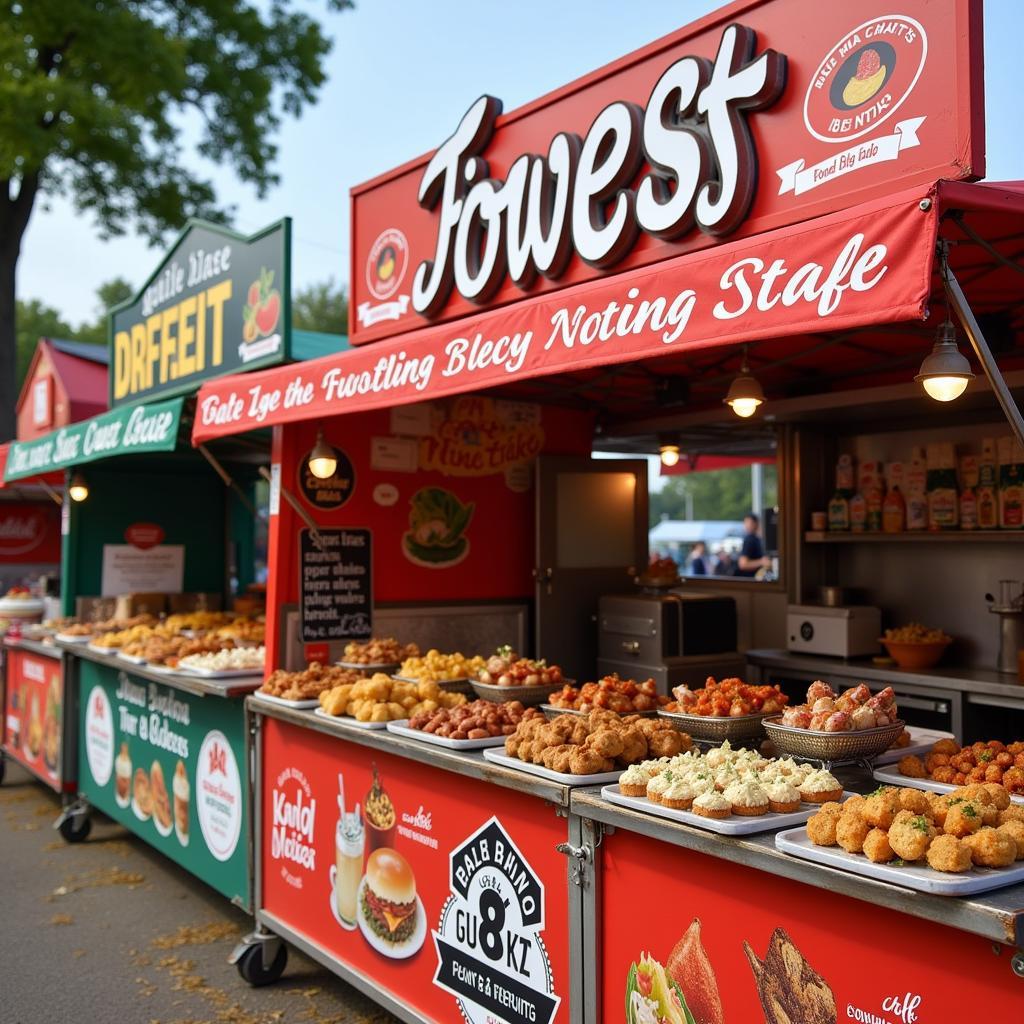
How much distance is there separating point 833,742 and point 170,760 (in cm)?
483

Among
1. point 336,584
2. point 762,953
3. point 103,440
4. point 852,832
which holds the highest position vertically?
point 103,440

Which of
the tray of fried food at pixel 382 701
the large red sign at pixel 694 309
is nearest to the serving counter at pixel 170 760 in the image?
the tray of fried food at pixel 382 701

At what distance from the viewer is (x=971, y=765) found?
10.8ft

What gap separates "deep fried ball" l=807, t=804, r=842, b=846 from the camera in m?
2.66

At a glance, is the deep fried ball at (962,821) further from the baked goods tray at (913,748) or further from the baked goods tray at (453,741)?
the baked goods tray at (453,741)

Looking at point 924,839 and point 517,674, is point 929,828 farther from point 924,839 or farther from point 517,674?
point 517,674

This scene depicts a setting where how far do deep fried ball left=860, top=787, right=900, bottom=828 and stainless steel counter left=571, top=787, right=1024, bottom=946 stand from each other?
0.18 meters

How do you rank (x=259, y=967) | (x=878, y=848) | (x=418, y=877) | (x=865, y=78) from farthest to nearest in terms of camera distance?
(x=259, y=967) → (x=418, y=877) → (x=865, y=78) → (x=878, y=848)

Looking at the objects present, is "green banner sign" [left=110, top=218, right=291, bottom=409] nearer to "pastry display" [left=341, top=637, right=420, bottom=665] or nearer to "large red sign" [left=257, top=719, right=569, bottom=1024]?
"pastry display" [left=341, top=637, right=420, bottom=665]

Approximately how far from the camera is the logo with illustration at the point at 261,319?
23.5ft

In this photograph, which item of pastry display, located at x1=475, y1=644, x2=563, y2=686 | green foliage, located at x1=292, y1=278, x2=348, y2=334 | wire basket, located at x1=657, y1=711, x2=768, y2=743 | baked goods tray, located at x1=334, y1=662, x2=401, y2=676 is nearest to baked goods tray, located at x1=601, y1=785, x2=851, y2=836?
wire basket, located at x1=657, y1=711, x2=768, y2=743

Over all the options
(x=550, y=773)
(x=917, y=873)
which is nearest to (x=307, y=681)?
(x=550, y=773)

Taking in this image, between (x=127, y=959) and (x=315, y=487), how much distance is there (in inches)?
112

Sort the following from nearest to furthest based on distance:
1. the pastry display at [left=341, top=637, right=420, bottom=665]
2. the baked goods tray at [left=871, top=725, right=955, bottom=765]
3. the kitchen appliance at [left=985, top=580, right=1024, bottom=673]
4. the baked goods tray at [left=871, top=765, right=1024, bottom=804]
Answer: the baked goods tray at [left=871, top=765, right=1024, bottom=804], the baked goods tray at [left=871, top=725, right=955, bottom=765], the pastry display at [left=341, top=637, right=420, bottom=665], the kitchen appliance at [left=985, top=580, right=1024, bottom=673]
